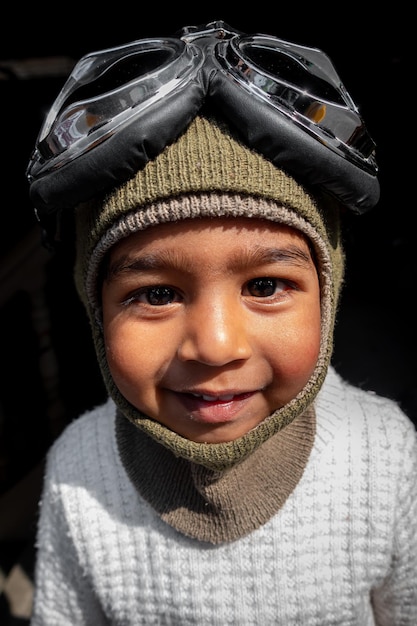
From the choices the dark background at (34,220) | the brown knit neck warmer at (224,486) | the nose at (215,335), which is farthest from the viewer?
the dark background at (34,220)

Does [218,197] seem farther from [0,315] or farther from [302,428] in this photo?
[0,315]

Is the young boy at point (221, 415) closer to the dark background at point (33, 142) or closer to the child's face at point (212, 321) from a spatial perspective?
the child's face at point (212, 321)

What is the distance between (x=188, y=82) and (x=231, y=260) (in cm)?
31

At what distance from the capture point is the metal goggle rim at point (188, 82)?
95 cm

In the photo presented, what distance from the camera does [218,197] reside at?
89cm

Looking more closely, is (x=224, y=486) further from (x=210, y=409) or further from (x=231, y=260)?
(x=231, y=260)

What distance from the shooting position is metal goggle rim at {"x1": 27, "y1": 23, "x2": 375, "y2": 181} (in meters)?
0.95

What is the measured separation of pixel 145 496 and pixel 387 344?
2.47 m

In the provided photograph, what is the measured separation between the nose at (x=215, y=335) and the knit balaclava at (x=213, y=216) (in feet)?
0.49

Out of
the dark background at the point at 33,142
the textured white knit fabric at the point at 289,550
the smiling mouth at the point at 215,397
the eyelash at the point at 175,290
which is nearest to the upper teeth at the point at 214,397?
the smiling mouth at the point at 215,397

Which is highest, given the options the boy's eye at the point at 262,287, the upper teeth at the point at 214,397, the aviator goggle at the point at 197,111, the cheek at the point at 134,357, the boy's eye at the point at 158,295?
the aviator goggle at the point at 197,111

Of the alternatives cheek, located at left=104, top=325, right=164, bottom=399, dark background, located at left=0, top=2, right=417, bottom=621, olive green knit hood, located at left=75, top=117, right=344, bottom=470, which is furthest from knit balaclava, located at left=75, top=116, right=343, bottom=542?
dark background, located at left=0, top=2, right=417, bottom=621

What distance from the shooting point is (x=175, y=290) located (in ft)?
3.05

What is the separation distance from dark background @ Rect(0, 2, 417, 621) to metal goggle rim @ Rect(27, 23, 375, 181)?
59.8 inches
